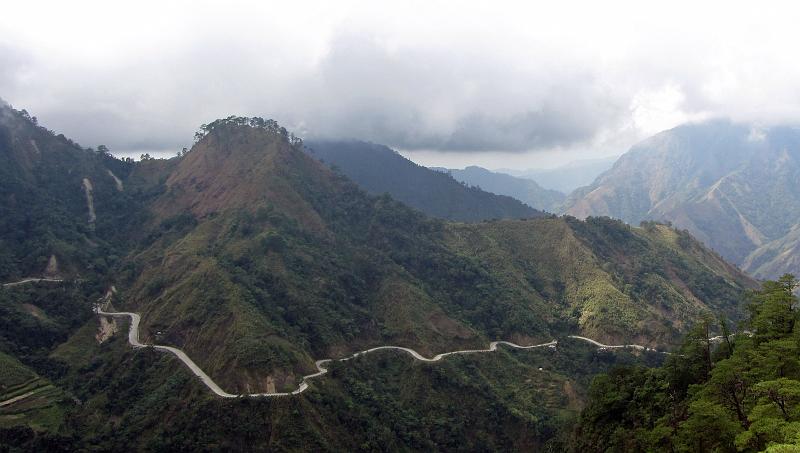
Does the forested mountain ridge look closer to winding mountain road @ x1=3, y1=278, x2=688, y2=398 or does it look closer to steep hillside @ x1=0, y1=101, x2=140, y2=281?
winding mountain road @ x1=3, y1=278, x2=688, y2=398

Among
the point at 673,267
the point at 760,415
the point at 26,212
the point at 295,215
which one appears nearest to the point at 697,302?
the point at 673,267

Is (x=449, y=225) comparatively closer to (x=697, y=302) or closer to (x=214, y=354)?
(x=697, y=302)

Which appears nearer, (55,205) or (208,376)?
(208,376)

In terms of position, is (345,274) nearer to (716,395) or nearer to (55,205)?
(55,205)

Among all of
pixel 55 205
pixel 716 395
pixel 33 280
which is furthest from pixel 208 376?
pixel 55 205

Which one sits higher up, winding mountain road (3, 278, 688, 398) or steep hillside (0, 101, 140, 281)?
steep hillside (0, 101, 140, 281)

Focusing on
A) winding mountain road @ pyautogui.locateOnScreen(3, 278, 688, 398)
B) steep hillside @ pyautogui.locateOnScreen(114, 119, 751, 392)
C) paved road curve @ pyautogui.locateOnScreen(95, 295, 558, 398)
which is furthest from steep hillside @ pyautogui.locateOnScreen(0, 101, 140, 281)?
paved road curve @ pyautogui.locateOnScreen(95, 295, 558, 398)
